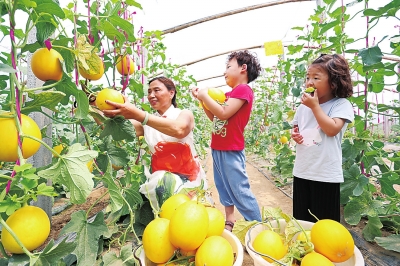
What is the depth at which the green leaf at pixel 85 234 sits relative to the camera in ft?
3.03

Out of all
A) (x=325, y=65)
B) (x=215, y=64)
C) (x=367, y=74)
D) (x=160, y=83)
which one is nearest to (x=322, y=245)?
(x=325, y=65)

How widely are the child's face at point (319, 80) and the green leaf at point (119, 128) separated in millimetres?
1123

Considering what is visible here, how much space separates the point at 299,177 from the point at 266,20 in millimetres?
6622

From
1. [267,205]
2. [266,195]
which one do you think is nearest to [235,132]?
[267,205]

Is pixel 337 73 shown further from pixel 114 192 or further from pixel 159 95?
pixel 114 192

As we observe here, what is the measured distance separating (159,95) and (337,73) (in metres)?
1.08

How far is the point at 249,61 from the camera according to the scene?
2105mm

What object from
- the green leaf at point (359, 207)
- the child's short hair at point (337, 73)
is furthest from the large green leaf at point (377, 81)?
the green leaf at point (359, 207)

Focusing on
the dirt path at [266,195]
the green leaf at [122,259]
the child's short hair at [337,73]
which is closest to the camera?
the green leaf at [122,259]

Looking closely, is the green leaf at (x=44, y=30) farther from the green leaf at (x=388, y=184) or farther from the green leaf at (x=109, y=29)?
the green leaf at (x=388, y=184)

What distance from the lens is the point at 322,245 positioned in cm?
85

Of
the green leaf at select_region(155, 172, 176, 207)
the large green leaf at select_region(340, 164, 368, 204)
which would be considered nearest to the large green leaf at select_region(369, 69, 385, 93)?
the large green leaf at select_region(340, 164, 368, 204)

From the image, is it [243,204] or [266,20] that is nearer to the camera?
[243,204]

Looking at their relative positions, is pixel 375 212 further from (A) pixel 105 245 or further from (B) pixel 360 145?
(A) pixel 105 245
